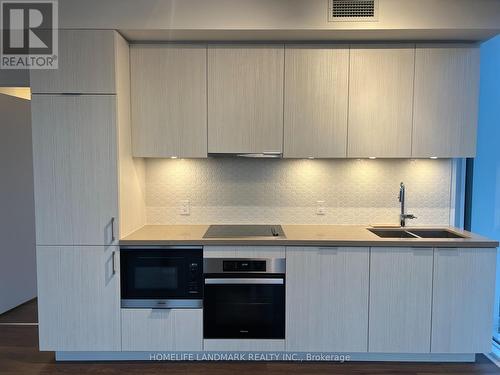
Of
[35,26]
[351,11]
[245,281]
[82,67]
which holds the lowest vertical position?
[245,281]

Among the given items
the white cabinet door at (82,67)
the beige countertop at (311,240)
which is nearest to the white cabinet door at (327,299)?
the beige countertop at (311,240)

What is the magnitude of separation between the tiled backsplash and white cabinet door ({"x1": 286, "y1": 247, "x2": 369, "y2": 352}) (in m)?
0.65

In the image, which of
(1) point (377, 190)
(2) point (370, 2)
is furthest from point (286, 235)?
(2) point (370, 2)

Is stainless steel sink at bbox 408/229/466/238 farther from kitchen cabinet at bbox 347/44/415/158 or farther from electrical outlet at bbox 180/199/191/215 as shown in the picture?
electrical outlet at bbox 180/199/191/215

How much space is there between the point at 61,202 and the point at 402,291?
2632mm

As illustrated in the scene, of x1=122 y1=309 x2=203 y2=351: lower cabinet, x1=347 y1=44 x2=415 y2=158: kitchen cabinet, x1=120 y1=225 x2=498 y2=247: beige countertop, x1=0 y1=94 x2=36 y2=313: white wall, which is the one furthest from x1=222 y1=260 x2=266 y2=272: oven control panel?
x1=0 y1=94 x2=36 y2=313: white wall

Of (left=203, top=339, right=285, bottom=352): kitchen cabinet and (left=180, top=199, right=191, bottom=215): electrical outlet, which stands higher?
(left=180, top=199, right=191, bottom=215): electrical outlet

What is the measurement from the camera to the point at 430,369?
2.60 metres

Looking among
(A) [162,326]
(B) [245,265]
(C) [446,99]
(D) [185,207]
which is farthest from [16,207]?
(C) [446,99]

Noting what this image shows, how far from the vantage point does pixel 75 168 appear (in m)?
2.54

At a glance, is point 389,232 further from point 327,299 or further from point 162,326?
point 162,326

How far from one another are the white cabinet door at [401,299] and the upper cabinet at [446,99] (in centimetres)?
90

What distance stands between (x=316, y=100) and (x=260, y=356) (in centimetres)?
208

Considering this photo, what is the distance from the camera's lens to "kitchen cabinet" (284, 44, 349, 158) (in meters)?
2.71
